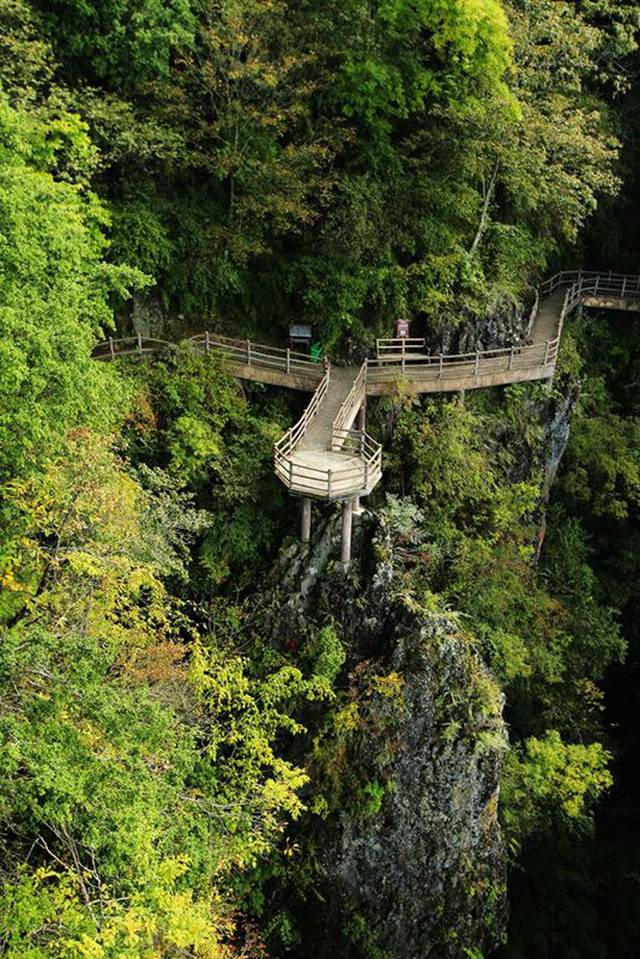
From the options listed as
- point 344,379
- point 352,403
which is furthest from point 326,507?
point 344,379

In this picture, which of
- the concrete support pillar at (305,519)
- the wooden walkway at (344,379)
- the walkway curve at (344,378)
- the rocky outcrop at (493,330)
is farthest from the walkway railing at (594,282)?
the concrete support pillar at (305,519)

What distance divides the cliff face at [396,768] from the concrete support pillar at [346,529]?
292 mm

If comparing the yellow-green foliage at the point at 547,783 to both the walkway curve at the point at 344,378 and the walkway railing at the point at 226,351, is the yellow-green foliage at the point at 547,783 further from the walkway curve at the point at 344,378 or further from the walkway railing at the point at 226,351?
the walkway railing at the point at 226,351

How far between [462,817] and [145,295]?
52.2ft

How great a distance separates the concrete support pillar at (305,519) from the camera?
19945 mm

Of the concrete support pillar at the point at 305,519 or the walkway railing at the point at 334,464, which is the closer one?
the walkway railing at the point at 334,464

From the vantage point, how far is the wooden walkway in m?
19.4

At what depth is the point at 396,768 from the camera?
62.2 feet

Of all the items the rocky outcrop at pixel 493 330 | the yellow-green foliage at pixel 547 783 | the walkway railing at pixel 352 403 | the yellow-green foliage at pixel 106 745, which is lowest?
the yellow-green foliage at pixel 547 783

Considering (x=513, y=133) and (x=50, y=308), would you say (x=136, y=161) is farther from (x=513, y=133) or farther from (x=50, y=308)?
(x=513, y=133)

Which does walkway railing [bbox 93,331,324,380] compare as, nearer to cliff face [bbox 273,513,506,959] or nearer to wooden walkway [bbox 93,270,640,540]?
wooden walkway [bbox 93,270,640,540]

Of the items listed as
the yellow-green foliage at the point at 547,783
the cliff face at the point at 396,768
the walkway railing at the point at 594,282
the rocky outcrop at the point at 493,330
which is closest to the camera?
the cliff face at the point at 396,768

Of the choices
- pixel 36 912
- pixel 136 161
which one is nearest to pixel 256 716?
pixel 36 912

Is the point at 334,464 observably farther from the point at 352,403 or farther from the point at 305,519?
the point at 352,403
